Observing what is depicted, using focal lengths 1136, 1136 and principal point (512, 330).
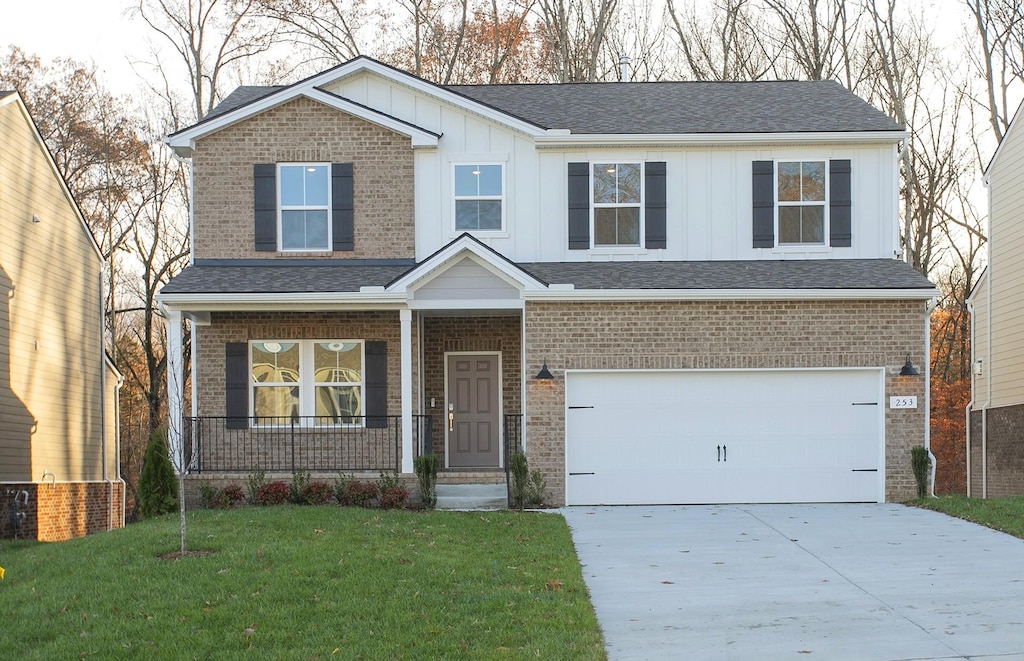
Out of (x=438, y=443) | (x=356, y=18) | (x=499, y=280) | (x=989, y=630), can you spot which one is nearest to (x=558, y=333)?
(x=499, y=280)

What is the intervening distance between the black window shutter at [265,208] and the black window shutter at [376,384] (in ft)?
7.24

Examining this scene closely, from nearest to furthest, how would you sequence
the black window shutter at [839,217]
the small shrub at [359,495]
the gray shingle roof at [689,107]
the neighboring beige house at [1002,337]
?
the small shrub at [359,495] → the black window shutter at [839,217] → the gray shingle roof at [689,107] → the neighboring beige house at [1002,337]

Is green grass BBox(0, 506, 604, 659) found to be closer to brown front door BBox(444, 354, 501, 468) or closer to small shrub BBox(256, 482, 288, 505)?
small shrub BBox(256, 482, 288, 505)

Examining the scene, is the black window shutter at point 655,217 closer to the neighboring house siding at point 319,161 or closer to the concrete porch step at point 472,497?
the neighboring house siding at point 319,161

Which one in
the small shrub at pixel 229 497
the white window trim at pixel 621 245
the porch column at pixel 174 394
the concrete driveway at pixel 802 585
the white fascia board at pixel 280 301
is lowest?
the concrete driveway at pixel 802 585

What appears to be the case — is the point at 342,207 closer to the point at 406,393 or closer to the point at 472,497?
the point at 406,393

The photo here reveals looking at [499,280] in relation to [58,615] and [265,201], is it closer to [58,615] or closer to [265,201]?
[265,201]

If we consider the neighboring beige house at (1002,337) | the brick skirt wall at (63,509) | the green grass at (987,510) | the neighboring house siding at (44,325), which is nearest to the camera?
the green grass at (987,510)

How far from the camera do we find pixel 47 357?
18.5 metres

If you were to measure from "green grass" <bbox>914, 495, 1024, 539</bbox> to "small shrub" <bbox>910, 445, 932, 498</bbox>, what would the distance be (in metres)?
0.23

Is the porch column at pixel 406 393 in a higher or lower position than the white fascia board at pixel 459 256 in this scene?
lower

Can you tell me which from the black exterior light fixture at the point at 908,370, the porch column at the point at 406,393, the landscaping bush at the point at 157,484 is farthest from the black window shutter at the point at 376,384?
the black exterior light fixture at the point at 908,370

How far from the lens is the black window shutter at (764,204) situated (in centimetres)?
1728

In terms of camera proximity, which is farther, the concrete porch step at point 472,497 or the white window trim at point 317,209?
the white window trim at point 317,209
